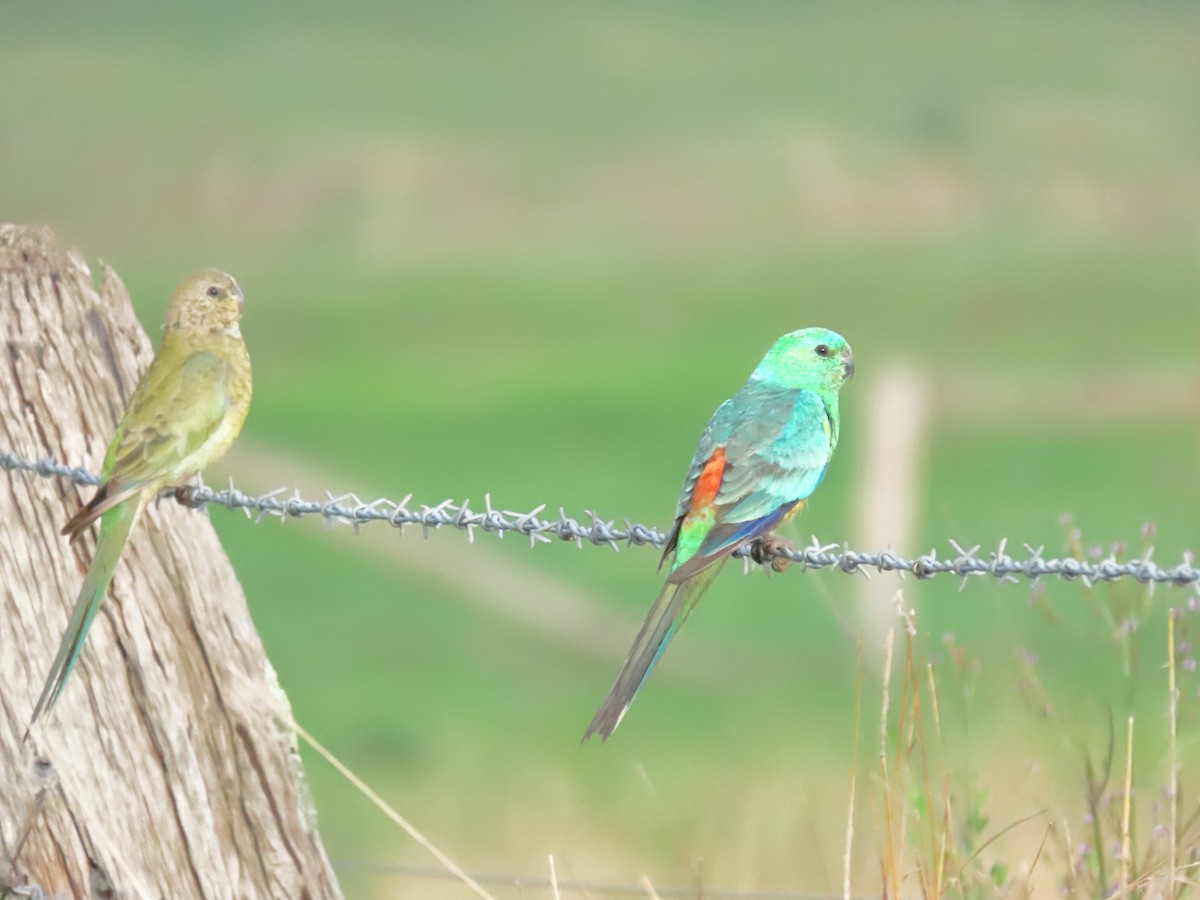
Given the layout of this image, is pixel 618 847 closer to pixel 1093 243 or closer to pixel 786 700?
pixel 786 700

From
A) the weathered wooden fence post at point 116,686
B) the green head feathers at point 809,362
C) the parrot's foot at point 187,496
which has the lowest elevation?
the weathered wooden fence post at point 116,686

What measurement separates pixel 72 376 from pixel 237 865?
3.61ft

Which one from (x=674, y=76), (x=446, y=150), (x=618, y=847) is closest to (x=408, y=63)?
(x=446, y=150)

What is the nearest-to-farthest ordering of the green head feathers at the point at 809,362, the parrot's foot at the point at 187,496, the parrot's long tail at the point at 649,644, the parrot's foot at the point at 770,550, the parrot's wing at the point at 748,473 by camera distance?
1. the parrot's long tail at the point at 649,644
2. the parrot's wing at the point at 748,473
3. the parrot's foot at the point at 187,496
4. the parrot's foot at the point at 770,550
5. the green head feathers at the point at 809,362

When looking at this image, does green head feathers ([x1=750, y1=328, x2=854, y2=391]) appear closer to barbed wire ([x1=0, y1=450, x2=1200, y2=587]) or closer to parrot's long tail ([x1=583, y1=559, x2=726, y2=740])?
barbed wire ([x1=0, y1=450, x2=1200, y2=587])

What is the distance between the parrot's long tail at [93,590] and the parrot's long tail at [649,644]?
0.98m

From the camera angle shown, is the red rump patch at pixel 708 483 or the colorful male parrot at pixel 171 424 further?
the red rump patch at pixel 708 483

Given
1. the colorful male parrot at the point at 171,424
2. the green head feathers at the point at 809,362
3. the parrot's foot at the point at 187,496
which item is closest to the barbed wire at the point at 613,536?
the parrot's foot at the point at 187,496

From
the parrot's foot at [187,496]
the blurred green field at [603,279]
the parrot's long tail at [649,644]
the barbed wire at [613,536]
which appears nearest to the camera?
the barbed wire at [613,536]

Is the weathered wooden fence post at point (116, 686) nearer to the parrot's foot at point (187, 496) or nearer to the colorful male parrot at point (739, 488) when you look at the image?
the parrot's foot at point (187, 496)

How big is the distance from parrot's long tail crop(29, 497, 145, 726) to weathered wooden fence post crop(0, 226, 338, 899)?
0.30 ft

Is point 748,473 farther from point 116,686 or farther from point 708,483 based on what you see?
point 116,686

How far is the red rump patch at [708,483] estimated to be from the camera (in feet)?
11.1

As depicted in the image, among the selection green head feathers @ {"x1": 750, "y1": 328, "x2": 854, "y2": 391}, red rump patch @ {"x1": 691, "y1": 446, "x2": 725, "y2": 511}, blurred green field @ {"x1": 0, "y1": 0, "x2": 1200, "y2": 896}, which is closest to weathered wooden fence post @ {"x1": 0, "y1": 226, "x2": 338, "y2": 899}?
red rump patch @ {"x1": 691, "y1": 446, "x2": 725, "y2": 511}
